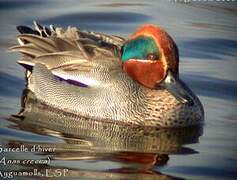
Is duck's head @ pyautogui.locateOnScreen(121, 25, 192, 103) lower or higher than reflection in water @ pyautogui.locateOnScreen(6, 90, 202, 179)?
higher

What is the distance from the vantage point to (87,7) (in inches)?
401

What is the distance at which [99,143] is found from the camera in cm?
754

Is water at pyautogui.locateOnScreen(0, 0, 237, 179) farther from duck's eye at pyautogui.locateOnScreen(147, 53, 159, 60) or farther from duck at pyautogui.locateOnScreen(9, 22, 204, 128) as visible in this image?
duck's eye at pyautogui.locateOnScreen(147, 53, 159, 60)

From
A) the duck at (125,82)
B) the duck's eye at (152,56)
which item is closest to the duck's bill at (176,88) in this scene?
the duck at (125,82)

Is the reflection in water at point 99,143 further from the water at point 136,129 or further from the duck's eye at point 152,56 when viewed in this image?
the duck's eye at point 152,56

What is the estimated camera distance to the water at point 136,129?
7113mm

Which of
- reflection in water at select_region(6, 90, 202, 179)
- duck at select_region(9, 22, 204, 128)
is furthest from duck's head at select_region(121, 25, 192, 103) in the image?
reflection in water at select_region(6, 90, 202, 179)

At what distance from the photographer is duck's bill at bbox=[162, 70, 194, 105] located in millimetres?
7859

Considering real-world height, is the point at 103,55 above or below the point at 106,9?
below

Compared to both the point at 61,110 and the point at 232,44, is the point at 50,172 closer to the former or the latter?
the point at 61,110

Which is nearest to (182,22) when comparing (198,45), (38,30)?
(198,45)

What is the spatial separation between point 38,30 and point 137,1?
75.5 inches

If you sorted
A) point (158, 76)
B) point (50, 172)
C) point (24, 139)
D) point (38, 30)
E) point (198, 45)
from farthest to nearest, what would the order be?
point (198, 45)
point (38, 30)
point (158, 76)
point (24, 139)
point (50, 172)

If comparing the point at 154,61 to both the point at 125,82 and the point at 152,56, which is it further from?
the point at 125,82
